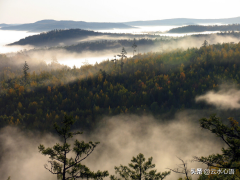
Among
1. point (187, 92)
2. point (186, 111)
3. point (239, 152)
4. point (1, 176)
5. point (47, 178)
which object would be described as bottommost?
point (47, 178)

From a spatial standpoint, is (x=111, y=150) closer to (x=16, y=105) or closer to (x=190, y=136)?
(x=190, y=136)

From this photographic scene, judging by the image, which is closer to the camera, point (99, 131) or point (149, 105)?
point (99, 131)

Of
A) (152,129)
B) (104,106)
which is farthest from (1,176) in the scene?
(152,129)

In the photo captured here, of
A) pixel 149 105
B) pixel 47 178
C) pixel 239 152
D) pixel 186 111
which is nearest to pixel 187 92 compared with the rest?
pixel 186 111

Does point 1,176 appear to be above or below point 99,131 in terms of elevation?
below

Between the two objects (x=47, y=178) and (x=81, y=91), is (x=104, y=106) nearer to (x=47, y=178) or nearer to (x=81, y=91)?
(x=81, y=91)

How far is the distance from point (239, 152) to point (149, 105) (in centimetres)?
17389

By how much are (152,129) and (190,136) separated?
35.6 m

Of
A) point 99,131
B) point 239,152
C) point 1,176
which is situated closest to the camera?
point 239,152

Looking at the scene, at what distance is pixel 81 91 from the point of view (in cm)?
19450

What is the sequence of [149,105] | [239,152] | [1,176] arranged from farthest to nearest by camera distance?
1. [149,105]
2. [1,176]
3. [239,152]

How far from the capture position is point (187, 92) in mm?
189625

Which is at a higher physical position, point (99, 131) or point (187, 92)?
point (187, 92)

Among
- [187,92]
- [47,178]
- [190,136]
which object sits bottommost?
[47,178]
